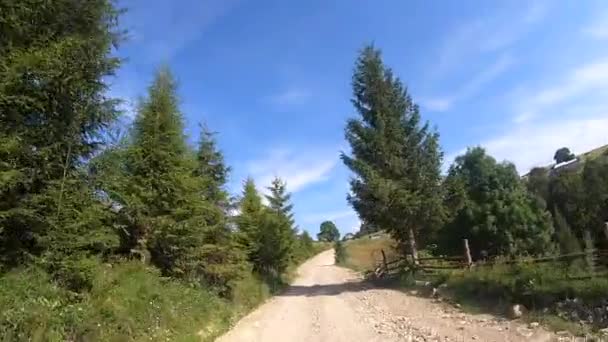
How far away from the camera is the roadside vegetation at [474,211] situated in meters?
12.2

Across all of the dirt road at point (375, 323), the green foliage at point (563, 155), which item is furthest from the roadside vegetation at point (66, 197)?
the green foliage at point (563, 155)

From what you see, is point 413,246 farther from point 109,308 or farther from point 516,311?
point 109,308

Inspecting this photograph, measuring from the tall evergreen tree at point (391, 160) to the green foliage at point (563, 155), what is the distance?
8807 cm

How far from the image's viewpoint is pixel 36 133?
30.3 feet

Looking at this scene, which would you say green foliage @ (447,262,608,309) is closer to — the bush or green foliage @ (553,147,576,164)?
the bush

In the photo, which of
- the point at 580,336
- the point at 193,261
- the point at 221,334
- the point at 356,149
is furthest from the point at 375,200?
the point at 580,336

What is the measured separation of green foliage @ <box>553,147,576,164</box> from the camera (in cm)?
10026

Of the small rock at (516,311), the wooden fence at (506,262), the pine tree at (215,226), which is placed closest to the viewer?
the small rock at (516,311)

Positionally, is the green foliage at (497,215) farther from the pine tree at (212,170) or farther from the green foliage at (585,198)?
the pine tree at (212,170)

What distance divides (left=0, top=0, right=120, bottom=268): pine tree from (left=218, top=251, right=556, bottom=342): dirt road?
6.08 metres

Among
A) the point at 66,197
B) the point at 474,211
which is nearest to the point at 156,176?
the point at 66,197

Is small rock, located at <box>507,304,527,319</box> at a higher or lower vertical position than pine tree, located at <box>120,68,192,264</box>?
lower

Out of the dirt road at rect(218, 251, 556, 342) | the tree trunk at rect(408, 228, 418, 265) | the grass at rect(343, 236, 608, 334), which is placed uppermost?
the tree trunk at rect(408, 228, 418, 265)

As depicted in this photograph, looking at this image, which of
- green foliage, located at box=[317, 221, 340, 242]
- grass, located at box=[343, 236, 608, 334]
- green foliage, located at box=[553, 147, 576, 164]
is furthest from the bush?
green foliage, located at box=[317, 221, 340, 242]
